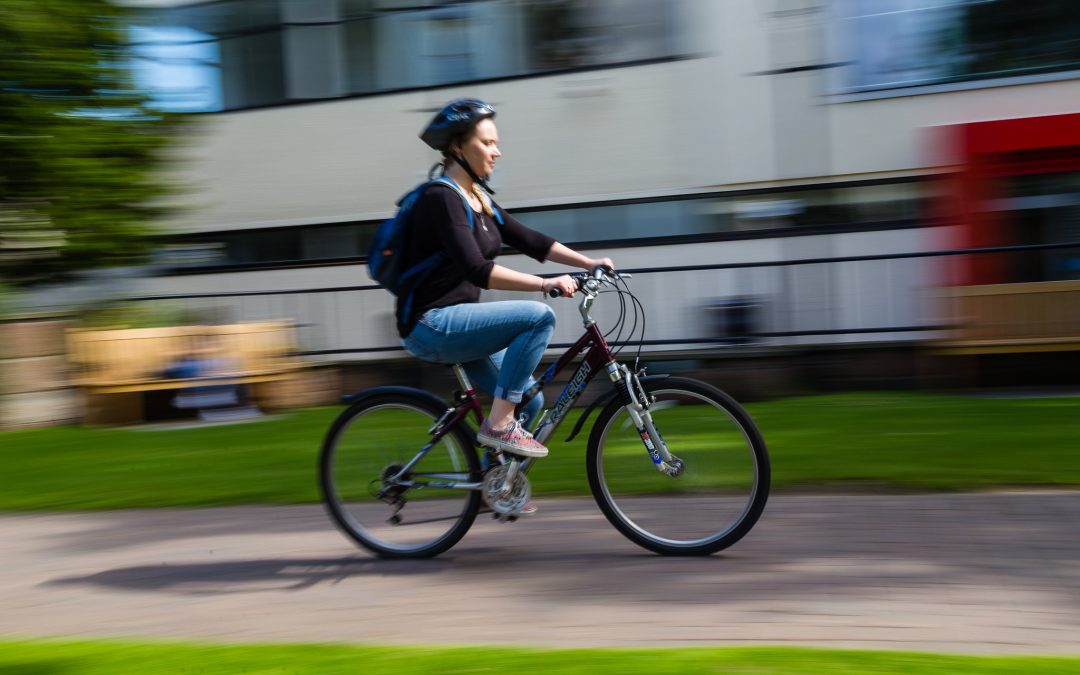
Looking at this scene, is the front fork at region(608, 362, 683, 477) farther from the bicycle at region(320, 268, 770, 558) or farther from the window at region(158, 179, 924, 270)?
the window at region(158, 179, 924, 270)

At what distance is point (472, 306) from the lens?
4.39 metres

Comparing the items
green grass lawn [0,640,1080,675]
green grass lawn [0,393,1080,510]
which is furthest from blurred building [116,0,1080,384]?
green grass lawn [0,640,1080,675]

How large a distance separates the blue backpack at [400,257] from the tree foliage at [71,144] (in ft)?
23.5

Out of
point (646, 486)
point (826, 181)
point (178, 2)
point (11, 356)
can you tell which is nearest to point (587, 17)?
point (826, 181)

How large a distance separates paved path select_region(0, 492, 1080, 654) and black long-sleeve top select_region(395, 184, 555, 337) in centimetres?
111

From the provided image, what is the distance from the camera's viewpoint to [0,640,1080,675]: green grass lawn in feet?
10.0

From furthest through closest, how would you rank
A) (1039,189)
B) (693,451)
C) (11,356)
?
1. (1039,189)
2. (11,356)
3. (693,451)

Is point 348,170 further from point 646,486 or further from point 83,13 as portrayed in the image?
point 646,486

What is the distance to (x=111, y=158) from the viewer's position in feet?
35.2

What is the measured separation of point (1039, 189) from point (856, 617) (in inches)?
394

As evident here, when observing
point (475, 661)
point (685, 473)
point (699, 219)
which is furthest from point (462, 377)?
point (699, 219)

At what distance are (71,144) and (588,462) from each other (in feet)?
25.5

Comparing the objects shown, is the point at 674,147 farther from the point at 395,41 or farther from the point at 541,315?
the point at 541,315

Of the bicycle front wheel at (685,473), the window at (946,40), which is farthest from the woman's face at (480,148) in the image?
the window at (946,40)
